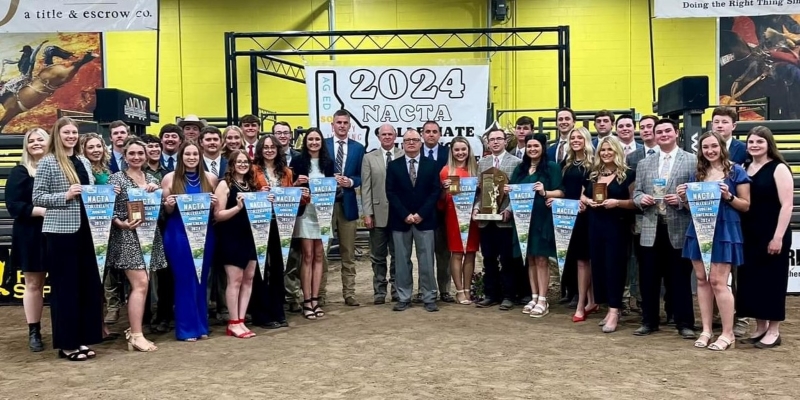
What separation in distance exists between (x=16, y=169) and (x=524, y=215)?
3.84m

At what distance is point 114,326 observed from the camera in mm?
5926

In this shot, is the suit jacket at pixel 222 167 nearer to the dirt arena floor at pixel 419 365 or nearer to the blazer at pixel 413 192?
the dirt arena floor at pixel 419 365

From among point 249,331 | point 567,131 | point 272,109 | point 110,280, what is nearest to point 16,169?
point 110,280

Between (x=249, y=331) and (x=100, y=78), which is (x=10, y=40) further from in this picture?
(x=249, y=331)

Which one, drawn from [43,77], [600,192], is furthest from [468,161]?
[43,77]

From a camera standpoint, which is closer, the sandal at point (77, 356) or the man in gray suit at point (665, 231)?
the sandal at point (77, 356)

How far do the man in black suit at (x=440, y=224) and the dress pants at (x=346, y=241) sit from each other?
65 cm

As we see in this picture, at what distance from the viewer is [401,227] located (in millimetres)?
6227

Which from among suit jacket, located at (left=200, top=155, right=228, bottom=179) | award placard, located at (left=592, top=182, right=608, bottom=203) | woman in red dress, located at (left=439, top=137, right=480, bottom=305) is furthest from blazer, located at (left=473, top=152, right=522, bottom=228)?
suit jacket, located at (left=200, top=155, right=228, bottom=179)

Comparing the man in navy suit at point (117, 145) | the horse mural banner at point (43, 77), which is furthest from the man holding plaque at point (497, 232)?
the horse mural banner at point (43, 77)

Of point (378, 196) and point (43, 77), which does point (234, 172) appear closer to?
point (378, 196)

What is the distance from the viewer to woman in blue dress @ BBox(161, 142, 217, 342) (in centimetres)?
512

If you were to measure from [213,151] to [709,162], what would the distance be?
3670mm

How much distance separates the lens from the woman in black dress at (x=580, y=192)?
18.6 feet
